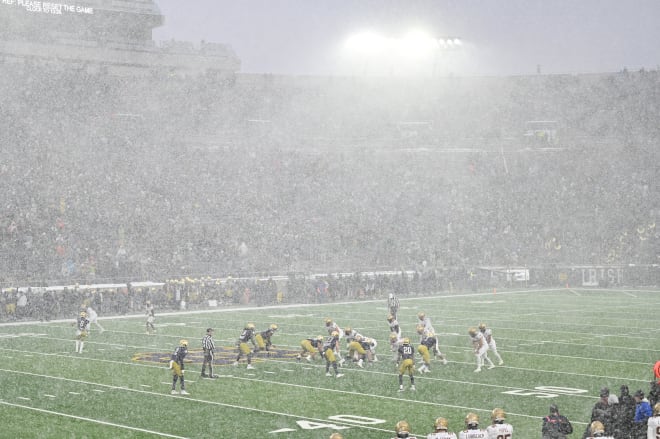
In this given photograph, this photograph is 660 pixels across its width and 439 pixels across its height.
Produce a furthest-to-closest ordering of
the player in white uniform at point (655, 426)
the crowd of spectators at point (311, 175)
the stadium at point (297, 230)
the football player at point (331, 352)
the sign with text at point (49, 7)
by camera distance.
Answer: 1. the sign with text at point (49, 7)
2. the crowd of spectators at point (311, 175)
3. the football player at point (331, 352)
4. the stadium at point (297, 230)
5. the player in white uniform at point (655, 426)

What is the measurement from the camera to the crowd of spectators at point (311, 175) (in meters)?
41.8

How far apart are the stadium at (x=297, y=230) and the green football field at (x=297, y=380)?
0.10 m

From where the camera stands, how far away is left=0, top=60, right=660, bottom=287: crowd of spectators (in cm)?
4175

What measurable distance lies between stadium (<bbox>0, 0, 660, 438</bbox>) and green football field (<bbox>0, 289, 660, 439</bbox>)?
10 cm

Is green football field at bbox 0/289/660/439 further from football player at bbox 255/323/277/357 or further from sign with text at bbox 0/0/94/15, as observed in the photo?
sign with text at bbox 0/0/94/15

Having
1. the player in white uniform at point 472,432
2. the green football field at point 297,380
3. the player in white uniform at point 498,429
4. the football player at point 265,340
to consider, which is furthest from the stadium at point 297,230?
the player in white uniform at point 472,432

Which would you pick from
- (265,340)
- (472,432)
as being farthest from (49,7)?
(472,432)

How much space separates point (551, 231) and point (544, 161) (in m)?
8.76

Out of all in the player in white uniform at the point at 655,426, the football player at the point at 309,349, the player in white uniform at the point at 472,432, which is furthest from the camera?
the football player at the point at 309,349

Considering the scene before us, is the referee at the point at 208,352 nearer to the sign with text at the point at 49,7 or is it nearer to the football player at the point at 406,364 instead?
the football player at the point at 406,364

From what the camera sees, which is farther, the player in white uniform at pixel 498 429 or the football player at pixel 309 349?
the football player at pixel 309 349

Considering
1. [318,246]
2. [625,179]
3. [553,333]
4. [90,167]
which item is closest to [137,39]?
[90,167]

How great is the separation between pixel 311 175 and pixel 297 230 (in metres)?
7.13

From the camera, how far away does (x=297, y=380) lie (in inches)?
765
